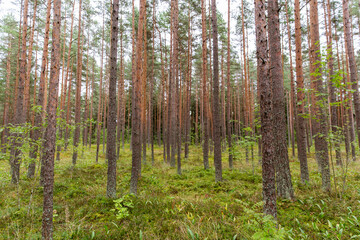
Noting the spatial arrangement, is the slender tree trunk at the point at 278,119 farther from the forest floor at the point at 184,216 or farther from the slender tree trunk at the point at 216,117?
the slender tree trunk at the point at 216,117

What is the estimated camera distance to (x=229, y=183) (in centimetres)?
817

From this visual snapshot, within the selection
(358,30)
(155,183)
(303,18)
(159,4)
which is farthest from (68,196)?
(358,30)

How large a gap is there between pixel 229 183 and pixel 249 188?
3.39ft

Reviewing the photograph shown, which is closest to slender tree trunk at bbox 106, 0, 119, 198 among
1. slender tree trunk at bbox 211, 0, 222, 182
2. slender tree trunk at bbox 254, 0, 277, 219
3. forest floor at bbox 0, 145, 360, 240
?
forest floor at bbox 0, 145, 360, 240

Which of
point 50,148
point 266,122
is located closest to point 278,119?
point 266,122

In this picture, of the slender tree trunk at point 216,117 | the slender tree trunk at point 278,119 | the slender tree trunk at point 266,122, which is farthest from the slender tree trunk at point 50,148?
the slender tree trunk at point 216,117

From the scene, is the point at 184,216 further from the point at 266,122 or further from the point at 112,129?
the point at 112,129

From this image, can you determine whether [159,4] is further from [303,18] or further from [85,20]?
[303,18]

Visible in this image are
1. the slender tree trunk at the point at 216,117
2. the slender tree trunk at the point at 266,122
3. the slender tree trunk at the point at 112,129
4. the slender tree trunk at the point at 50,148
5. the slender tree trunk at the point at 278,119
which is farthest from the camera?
the slender tree trunk at the point at 216,117

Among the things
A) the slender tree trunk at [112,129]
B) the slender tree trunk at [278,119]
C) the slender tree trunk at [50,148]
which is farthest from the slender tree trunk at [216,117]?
the slender tree trunk at [50,148]

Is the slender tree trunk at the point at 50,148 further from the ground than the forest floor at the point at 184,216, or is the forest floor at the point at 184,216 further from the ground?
the slender tree trunk at the point at 50,148

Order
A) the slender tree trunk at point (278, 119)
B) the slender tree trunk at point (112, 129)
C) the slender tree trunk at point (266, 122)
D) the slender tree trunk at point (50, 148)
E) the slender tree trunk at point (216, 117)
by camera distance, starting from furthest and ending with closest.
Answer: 1. the slender tree trunk at point (216, 117)
2. the slender tree trunk at point (112, 129)
3. the slender tree trunk at point (278, 119)
4. the slender tree trunk at point (266, 122)
5. the slender tree trunk at point (50, 148)

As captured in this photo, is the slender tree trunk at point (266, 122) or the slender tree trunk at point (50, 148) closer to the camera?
the slender tree trunk at point (50, 148)

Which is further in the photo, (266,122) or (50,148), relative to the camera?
(266,122)
